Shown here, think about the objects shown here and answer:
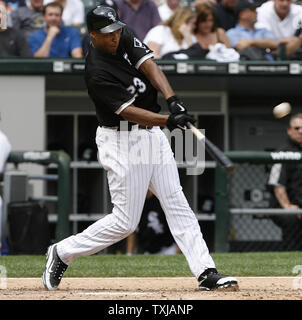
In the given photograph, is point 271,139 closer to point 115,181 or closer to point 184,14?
point 184,14

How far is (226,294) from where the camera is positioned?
16.0 feet

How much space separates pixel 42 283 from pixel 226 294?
1.39 m

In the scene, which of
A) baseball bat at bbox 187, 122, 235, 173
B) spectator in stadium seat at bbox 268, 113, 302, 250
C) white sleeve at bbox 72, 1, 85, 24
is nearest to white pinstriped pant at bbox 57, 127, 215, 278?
baseball bat at bbox 187, 122, 235, 173

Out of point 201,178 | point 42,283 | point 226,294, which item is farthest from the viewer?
point 201,178

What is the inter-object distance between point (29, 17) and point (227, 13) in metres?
2.31

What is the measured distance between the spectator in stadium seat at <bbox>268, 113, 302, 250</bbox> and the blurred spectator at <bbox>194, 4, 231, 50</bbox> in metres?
1.65


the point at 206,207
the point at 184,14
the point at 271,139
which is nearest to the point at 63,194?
the point at 206,207

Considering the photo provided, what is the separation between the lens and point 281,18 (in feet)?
34.2

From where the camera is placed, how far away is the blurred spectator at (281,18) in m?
10.3

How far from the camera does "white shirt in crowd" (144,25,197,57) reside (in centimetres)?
980

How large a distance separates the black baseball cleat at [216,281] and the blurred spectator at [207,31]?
5.14 meters

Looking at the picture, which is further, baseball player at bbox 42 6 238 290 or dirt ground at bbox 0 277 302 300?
baseball player at bbox 42 6 238 290

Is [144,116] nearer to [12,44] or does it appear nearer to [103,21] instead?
[103,21]

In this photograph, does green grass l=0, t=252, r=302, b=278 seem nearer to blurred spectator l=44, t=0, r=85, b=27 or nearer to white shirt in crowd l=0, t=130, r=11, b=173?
white shirt in crowd l=0, t=130, r=11, b=173
